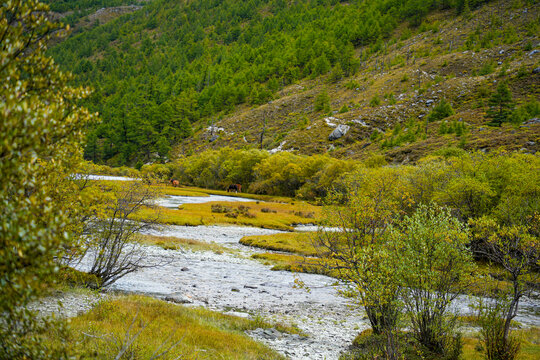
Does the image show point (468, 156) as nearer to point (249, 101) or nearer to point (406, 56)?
point (406, 56)

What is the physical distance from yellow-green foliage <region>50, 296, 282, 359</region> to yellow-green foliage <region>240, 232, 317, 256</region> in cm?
2098

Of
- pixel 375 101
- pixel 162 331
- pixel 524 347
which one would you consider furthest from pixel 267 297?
pixel 375 101

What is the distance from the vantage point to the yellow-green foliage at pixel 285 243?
33.8 m

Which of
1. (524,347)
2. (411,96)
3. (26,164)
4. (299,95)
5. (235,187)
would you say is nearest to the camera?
(26,164)

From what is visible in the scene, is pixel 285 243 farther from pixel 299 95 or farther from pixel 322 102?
pixel 299 95

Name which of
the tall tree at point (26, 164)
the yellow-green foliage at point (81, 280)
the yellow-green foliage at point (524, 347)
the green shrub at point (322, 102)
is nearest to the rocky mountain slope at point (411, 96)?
the green shrub at point (322, 102)

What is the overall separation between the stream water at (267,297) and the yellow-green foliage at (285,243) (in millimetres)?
7145

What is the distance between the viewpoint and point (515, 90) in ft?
314

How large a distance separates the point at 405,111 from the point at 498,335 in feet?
378

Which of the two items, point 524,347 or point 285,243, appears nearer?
point 524,347

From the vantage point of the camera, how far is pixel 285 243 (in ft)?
117

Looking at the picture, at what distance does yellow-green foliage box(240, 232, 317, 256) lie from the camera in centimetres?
3381

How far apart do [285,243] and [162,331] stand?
88.3 feet

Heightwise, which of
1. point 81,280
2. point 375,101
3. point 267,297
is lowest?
point 267,297
